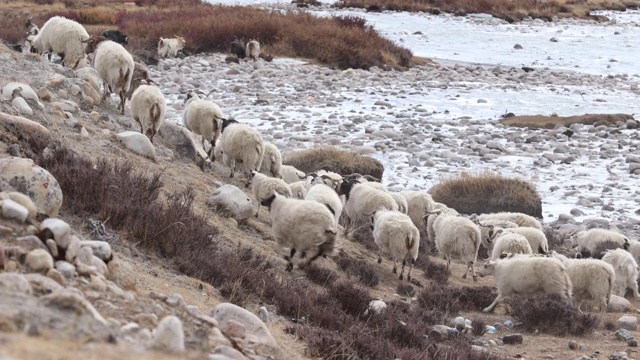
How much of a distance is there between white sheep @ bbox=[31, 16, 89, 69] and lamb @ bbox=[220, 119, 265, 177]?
3.33 m

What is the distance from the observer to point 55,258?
A: 14.4 ft

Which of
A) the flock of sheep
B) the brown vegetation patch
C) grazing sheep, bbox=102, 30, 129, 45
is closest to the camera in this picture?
the flock of sheep

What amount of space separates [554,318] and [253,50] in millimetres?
18266

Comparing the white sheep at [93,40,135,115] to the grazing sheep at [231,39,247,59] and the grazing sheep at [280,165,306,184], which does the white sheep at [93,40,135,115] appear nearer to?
the grazing sheep at [280,165,306,184]

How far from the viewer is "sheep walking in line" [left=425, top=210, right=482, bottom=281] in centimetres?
1066

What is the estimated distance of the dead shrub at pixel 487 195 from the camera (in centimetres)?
1429

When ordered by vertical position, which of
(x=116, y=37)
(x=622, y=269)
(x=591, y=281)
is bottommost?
(x=622, y=269)

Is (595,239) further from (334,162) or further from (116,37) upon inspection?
(116,37)

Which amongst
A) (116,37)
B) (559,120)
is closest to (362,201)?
(116,37)

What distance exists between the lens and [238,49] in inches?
1011

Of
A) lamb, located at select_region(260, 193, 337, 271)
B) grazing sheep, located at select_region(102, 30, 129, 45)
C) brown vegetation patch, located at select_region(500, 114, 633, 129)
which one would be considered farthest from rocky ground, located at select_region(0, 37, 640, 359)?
grazing sheep, located at select_region(102, 30, 129, 45)

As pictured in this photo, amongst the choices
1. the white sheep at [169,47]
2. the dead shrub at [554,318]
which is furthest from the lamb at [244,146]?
the white sheep at [169,47]

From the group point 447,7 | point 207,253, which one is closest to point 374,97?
point 207,253

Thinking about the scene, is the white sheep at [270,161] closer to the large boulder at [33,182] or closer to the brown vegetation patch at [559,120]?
the large boulder at [33,182]
